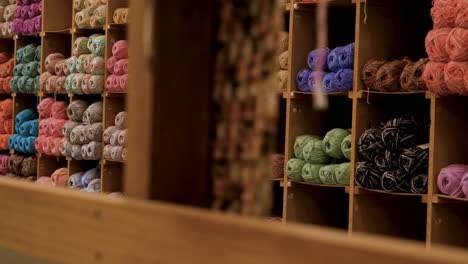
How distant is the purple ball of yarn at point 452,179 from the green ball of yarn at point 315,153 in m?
0.83

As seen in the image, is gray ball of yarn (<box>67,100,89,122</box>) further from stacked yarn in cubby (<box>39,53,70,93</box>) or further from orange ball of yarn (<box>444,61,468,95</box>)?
orange ball of yarn (<box>444,61,468,95</box>)

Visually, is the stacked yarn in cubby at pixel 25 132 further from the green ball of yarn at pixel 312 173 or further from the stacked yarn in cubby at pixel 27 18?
the green ball of yarn at pixel 312 173

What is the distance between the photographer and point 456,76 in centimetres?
326

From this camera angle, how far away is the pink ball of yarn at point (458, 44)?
10.7ft

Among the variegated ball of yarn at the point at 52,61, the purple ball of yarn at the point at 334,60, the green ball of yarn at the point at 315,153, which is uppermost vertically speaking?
the variegated ball of yarn at the point at 52,61

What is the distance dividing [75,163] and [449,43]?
136 inches

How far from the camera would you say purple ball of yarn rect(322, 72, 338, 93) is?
4031 mm

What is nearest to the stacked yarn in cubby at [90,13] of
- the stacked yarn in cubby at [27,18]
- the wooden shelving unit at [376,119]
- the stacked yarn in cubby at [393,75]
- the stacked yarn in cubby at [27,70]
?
the stacked yarn in cubby at [27,18]

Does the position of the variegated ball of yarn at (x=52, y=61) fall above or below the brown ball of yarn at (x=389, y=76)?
above

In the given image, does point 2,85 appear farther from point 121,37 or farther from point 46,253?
point 46,253

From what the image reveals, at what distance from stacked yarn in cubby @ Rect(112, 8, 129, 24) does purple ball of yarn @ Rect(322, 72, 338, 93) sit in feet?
5.78

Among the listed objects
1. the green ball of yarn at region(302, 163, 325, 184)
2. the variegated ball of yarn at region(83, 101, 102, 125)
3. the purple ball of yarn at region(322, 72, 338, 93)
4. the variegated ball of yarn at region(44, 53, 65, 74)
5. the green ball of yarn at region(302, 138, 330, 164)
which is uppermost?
the variegated ball of yarn at region(44, 53, 65, 74)

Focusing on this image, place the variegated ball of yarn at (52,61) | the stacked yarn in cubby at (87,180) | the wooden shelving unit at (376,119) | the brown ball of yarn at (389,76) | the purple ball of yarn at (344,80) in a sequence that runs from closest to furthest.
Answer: the wooden shelving unit at (376,119) < the brown ball of yarn at (389,76) < the purple ball of yarn at (344,80) < the stacked yarn in cubby at (87,180) < the variegated ball of yarn at (52,61)

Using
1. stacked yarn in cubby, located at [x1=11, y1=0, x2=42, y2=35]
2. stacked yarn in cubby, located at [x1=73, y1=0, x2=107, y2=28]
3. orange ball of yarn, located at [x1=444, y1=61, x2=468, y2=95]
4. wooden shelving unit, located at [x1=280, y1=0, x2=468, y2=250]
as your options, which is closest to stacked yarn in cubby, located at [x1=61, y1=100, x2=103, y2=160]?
stacked yarn in cubby, located at [x1=73, y1=0, x2=107, y2=28]
